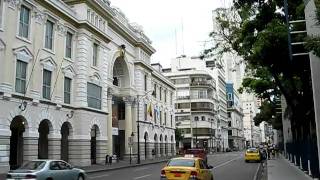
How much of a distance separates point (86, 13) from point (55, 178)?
27.4 meters

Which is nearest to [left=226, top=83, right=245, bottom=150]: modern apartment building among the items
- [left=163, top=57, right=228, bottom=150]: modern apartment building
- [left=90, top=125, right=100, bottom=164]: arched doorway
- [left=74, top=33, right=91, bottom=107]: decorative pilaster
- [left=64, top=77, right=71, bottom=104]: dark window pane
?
[left=163, top=57, right=228, bottom=150]: modern apartment building

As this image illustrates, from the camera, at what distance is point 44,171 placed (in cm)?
1830

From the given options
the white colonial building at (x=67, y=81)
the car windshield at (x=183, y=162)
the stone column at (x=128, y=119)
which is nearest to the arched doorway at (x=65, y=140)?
the white colonial building at (x=67, y=81)

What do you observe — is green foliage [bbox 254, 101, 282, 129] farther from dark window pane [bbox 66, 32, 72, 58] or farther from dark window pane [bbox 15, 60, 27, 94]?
dark window pane [bbox 15, 60, 27, 94]

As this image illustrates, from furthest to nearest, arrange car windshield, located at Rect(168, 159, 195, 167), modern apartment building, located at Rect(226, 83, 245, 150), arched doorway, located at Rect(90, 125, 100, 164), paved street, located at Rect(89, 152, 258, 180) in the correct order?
modern apartment building, located at Rect(226, 83, 245, 150) → arched doorway, located at Rect(90, 125, 100, 164) → paved street, located at Rect(89, 152, 258, 180) → car windshield, located at Rect(168, 159, 195, 167)

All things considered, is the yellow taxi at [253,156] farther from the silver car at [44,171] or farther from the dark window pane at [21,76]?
the silver car at [44,171]

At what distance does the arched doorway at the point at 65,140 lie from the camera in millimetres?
41666

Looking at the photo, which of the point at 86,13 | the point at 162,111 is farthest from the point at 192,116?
the point at 86,13

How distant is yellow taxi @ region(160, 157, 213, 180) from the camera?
16969 millimetres

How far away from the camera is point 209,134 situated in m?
119

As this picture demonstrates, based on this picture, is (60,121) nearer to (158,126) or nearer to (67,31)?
(67,31)

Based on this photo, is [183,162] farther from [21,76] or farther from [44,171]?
[21,76]

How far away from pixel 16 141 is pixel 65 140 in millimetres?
7042

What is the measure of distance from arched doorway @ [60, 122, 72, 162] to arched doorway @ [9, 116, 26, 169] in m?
6.35
